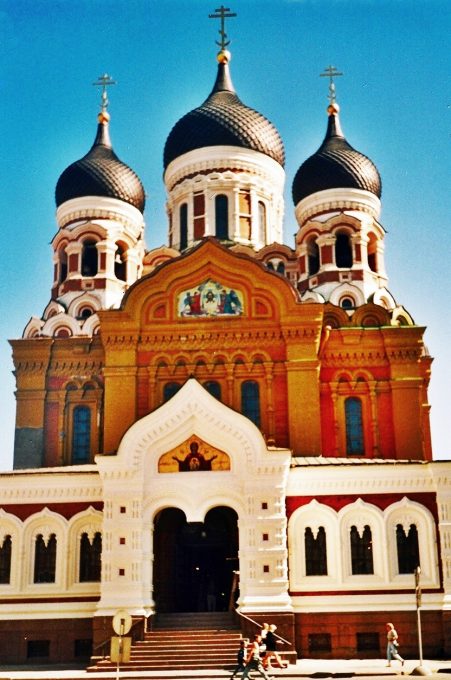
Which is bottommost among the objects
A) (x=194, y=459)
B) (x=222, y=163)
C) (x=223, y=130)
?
(x=194, y=459)

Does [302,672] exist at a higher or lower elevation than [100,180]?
lower

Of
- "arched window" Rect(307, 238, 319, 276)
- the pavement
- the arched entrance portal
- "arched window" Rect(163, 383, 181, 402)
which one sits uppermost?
"arched window" Rect(307, 238, 319, 276)

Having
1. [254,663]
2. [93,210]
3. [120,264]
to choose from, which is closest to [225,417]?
[254,663]

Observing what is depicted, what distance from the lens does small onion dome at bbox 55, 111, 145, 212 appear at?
33.8m

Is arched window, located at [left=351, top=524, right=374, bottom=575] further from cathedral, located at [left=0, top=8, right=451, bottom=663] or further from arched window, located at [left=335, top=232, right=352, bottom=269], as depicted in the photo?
arched window, located at [left=335, top=232, right=352, bottom=269]

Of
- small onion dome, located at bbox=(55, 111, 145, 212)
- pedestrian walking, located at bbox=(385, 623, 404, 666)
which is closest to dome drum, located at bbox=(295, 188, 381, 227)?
small onion dome, located at bbox=(55, 111, 145, 212)

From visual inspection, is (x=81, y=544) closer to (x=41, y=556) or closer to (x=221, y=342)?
(x=41, y=556)

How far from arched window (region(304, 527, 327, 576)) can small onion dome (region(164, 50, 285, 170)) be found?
1558cm

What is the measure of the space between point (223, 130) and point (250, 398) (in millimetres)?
11266

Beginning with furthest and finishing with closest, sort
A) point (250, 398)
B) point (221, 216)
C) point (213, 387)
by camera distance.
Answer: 1. point (221, 216)
2. point (213, 387)
3. point (250, 398)

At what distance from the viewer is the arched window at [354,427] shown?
1118 inches

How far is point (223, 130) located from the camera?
34.0m

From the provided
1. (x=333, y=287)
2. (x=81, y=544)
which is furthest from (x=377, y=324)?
(x=81, y=544)

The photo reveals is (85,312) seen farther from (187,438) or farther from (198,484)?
(198,484)
